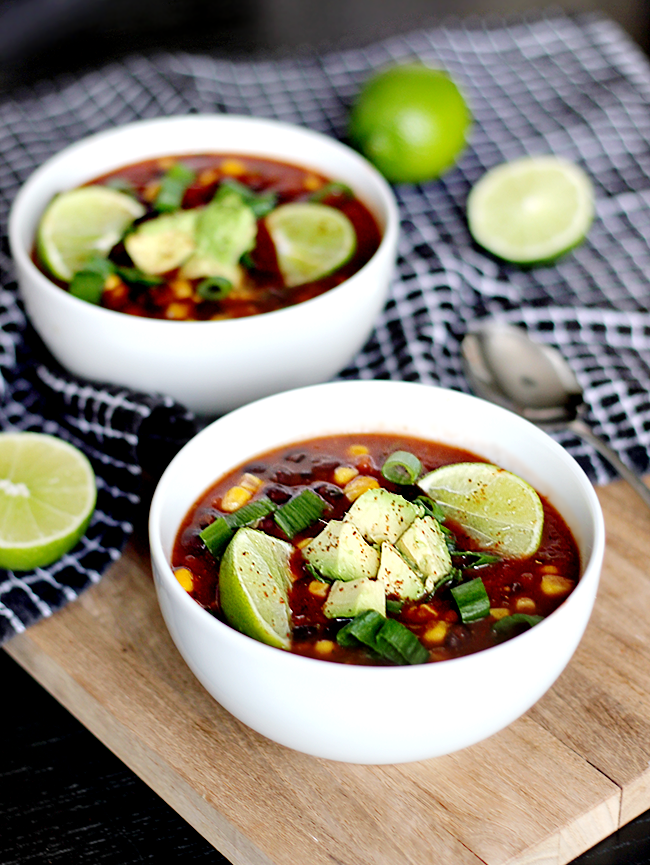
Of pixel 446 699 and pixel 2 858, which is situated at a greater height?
pixel 446 699

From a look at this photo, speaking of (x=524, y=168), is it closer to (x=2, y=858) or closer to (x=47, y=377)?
(x=47, y=377)

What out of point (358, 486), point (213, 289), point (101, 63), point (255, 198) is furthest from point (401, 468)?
point (101, 63)

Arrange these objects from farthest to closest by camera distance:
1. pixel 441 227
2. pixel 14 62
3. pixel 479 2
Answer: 1. pixel 479 2
2. pixel 14 62
3. pixel 441 227

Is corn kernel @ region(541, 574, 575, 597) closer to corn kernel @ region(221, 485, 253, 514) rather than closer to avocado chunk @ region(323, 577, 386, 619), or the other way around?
avocado chunk @ region(323, 577, 386, 619)

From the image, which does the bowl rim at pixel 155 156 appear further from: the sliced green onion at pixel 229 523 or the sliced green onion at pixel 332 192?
the sliced green onion at pixel 229 523

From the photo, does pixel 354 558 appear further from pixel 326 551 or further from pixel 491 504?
pixel 491 504

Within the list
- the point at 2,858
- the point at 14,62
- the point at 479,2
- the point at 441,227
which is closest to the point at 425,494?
the point at 2,858
